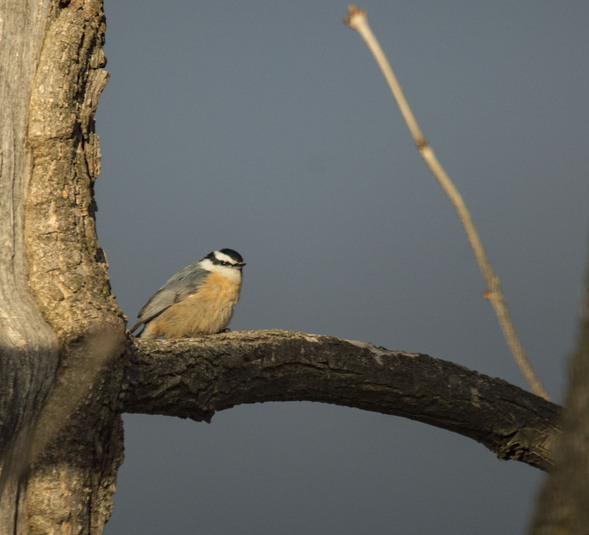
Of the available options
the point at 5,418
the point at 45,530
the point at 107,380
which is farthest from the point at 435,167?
the point at 45,530

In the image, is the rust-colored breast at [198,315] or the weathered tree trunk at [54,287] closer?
the weathered tree trunk at [54,287]

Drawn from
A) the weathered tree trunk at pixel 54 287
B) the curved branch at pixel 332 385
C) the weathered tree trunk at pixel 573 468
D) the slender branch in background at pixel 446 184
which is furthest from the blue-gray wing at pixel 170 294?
the weathered tree trunk at pixel 573 468

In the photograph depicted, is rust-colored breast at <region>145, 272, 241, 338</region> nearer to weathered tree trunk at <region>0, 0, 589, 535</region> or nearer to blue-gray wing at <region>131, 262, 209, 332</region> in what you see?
blue-gray wing at <region>131, 262, 209, 332</region>

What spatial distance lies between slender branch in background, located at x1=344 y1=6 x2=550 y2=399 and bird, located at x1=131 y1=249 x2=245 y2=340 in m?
3.26

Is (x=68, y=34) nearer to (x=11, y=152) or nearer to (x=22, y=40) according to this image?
(x=22, y=40)

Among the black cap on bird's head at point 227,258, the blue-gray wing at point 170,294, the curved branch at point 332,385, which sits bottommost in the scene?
the curved branch at point 332,385

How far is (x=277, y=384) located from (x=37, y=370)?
1061mm

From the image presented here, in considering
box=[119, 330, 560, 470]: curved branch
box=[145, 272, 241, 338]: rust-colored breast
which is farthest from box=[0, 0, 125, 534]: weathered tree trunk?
box=[145, 272, 241, 338]: rust-colored breast

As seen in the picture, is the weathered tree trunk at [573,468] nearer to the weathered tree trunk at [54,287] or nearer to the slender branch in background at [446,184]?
the slender branch in background at [446,184]

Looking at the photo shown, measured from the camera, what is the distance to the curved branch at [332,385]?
300 cm

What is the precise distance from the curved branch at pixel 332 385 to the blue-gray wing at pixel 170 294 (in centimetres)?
186

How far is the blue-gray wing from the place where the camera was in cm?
518

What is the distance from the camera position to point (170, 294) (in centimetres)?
521

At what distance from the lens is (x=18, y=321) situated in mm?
2785
